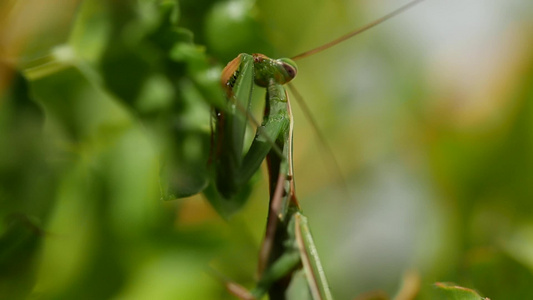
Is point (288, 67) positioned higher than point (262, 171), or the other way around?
point (288, 67)

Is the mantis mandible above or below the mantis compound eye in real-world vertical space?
below

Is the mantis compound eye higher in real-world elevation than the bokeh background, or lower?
higher

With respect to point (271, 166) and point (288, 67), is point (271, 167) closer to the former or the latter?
point (271, 166)

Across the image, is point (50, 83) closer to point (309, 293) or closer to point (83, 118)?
point (83, 118)

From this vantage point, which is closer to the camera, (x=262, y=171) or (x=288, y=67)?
(x=288, y=67)

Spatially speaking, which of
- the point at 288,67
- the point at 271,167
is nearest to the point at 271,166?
the point at 271,167
